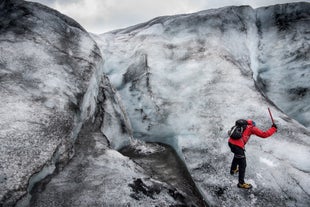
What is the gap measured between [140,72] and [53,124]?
6.10 meters

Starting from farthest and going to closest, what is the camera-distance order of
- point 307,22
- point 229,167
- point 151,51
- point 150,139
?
point 307,22 < point 151,51 < point 150,139 < point 229,167

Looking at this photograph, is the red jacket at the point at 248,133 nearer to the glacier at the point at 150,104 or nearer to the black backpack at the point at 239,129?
the black backpack at the point at 239,129

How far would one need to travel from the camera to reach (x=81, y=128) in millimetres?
8727

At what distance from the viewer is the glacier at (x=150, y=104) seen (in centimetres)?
663

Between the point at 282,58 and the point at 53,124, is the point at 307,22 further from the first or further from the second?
the point at 53,124

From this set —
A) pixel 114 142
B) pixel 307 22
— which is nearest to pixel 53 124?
pixel 114 142

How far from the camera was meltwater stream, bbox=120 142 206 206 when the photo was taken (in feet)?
25.0

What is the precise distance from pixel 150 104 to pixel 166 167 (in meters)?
3.24

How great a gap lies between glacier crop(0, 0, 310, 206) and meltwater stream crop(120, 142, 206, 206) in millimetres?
213

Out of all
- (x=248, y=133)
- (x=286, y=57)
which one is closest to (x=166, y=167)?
(x=248, y=133)

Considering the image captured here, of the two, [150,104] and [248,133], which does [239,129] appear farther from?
[150,104]

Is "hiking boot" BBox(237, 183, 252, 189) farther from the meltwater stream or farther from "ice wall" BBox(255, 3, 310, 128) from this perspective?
"ice wall" BBox(255, 3, 310, 128)

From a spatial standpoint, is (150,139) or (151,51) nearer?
(150,139)

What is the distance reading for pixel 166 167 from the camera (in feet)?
29.8
